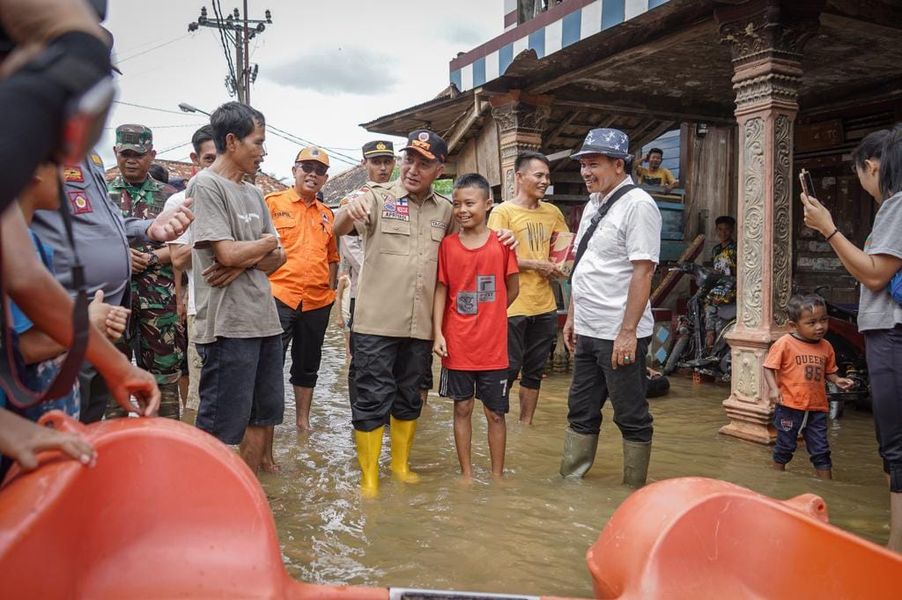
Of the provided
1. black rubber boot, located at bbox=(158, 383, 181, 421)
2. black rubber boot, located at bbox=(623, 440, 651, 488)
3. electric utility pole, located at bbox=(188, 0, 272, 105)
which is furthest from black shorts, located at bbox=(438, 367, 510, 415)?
electric utility pole, located at bbox=(188, 0, 272, 105)

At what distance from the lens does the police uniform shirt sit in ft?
7.36

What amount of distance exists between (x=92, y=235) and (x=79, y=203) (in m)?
0.12

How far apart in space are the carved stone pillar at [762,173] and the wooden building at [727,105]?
0.4 inches

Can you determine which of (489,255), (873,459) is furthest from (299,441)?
(873,459)

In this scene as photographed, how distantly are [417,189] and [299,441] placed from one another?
2.20 m

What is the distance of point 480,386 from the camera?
4.10 m

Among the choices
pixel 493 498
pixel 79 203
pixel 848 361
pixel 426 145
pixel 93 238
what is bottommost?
pixel 493 498

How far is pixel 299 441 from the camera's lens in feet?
16.7

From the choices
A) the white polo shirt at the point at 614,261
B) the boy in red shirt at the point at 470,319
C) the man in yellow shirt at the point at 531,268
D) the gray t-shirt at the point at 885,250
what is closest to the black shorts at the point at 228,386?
the boy in red shirt at the point at 470,319

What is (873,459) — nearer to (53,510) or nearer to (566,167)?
(53,510)

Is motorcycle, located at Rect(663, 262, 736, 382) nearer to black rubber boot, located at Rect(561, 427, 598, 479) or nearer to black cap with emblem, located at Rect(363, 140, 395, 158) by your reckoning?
black rubber boot, located at Rect(561, 427, 598, 479)

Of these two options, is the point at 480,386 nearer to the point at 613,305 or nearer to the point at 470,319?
the point at 470,319

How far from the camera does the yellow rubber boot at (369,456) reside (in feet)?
12.8

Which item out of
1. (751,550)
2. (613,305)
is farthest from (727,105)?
(751,550)
